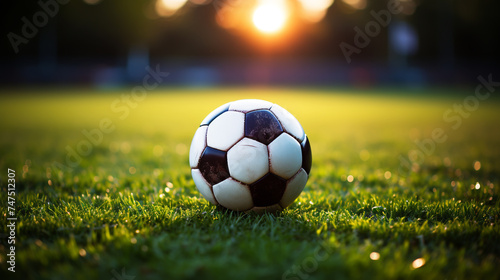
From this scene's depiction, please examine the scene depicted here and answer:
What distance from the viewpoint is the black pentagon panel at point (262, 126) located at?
272 centimetres

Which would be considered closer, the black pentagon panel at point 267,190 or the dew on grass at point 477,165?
the black pentagon panel at point 267,190

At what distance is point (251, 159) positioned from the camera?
2652 millimetres

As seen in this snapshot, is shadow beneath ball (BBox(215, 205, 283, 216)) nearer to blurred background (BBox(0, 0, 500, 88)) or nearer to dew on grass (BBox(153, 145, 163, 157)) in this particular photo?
dew on grass (BBox(153, 145, 163, 157))

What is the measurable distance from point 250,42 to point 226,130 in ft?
141

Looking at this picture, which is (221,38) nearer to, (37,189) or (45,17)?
(45,17)

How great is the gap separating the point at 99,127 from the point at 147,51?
36.1 metres

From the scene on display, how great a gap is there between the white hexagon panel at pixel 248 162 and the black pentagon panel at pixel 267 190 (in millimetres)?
49

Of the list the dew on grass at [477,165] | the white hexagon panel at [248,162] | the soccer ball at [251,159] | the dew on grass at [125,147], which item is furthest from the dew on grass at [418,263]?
the dew on grass at [125,147]

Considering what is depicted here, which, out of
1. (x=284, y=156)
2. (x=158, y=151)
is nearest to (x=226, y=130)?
(x=284, y=156)

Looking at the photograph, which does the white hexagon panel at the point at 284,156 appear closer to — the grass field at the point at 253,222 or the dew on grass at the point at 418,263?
the grass field at the point at 253,222

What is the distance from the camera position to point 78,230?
98.0 inches

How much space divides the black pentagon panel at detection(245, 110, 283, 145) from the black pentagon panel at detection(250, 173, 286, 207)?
28cm

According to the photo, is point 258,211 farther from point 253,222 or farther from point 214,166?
point 214,166

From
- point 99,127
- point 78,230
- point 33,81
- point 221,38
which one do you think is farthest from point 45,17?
point 78,230
